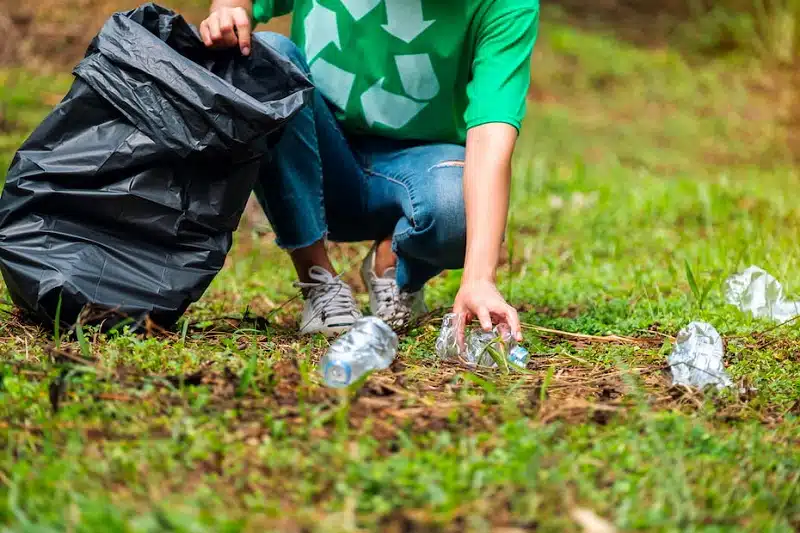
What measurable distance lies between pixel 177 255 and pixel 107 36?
565mm

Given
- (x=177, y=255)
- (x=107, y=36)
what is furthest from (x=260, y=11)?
(x=177, y=255)

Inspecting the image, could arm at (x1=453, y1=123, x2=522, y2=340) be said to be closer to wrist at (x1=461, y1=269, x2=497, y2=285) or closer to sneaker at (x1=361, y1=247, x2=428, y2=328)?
wrist at (x1=461, y1=269, x2=497, y2=285)

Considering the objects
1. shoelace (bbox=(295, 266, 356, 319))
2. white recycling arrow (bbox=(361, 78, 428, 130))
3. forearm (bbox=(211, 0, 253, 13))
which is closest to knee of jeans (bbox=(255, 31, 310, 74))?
forearm (bbox=(211, 0, 253, 13))

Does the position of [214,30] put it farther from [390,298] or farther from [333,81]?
[390,298]

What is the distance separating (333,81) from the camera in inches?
117

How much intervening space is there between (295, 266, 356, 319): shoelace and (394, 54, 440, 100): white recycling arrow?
596 millimetres

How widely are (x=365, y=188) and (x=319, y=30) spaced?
19.6 inches

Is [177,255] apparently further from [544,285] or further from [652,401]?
[544,285]

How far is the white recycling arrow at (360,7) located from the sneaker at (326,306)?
744 mm

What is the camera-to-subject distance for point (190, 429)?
1.72 m

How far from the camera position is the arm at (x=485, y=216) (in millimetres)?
2266

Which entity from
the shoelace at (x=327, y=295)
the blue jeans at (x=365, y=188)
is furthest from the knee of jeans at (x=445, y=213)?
the shoelace at (x=327, y=295)

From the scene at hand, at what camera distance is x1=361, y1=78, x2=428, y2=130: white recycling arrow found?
9.66 ft

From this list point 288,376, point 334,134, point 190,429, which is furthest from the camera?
point 334,134
